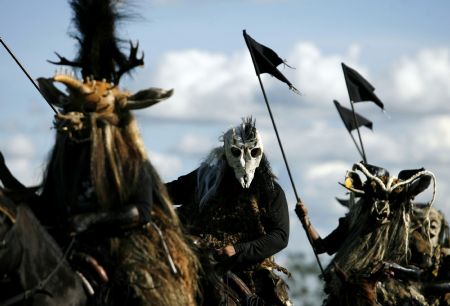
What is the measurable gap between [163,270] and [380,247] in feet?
13.6

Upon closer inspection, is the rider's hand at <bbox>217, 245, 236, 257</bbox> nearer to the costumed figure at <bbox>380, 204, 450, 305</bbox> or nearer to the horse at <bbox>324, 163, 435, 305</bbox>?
the horse at <bbox>324, 163, 435, 305</bbox>

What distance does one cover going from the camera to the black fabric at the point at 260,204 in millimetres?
13031

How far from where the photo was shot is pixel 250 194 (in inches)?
534

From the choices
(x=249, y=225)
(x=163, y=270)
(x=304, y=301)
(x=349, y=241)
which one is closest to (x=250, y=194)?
(x=249, y=225)

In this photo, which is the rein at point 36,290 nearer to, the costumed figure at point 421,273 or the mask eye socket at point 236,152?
the mask eye socket at point 236,152

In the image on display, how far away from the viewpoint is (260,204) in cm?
1353

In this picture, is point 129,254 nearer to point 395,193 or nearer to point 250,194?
point 250,194

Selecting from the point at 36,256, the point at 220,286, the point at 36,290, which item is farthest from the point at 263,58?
the point at 36,290

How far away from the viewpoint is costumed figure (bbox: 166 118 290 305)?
1326 centimetres

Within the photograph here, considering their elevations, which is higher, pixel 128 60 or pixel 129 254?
pixel 128 60

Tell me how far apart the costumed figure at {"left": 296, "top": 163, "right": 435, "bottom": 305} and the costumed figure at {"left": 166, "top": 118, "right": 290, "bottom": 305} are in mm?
1048

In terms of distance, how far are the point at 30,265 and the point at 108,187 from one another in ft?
3.31

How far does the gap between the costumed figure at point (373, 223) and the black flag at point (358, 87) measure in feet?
8.45

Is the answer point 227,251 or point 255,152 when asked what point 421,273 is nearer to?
point 255,152
